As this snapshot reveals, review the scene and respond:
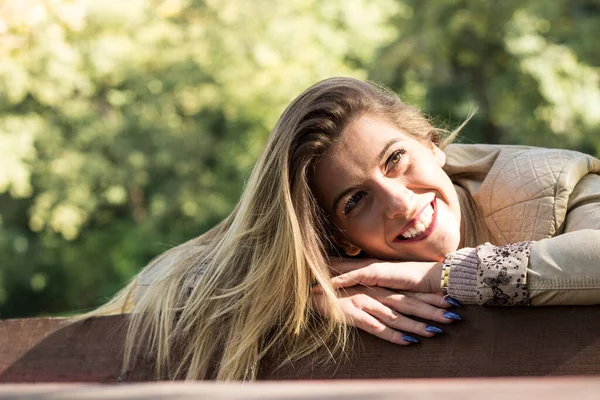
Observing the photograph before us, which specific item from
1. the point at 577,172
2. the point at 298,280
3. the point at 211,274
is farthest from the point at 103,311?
the point at 577,172

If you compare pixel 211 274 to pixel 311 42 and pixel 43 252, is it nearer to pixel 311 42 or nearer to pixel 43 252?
pixel 311 42

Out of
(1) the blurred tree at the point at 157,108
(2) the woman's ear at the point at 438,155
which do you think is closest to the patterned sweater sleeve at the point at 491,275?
(2) the woman's ear at the point at 438,155

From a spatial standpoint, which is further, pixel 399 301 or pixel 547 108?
pixel 547 108

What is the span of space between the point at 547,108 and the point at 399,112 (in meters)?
10.8

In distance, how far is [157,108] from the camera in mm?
19344

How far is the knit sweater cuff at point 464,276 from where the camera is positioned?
1.80 meters

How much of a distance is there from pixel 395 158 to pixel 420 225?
0.64ft

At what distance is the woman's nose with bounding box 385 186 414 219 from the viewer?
227 centimetres

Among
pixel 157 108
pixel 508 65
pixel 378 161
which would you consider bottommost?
pixel 157 108

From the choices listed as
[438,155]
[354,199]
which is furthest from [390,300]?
[438,155]

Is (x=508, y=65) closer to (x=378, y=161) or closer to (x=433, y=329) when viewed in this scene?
(x=378, y=161)

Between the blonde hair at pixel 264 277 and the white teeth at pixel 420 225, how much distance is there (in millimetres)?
217

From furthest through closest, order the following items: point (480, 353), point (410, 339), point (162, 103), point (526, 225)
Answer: point (162, 103) → point (526, 225) → point (410, 339) → point (480, 353)

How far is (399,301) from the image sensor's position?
1948 mm
